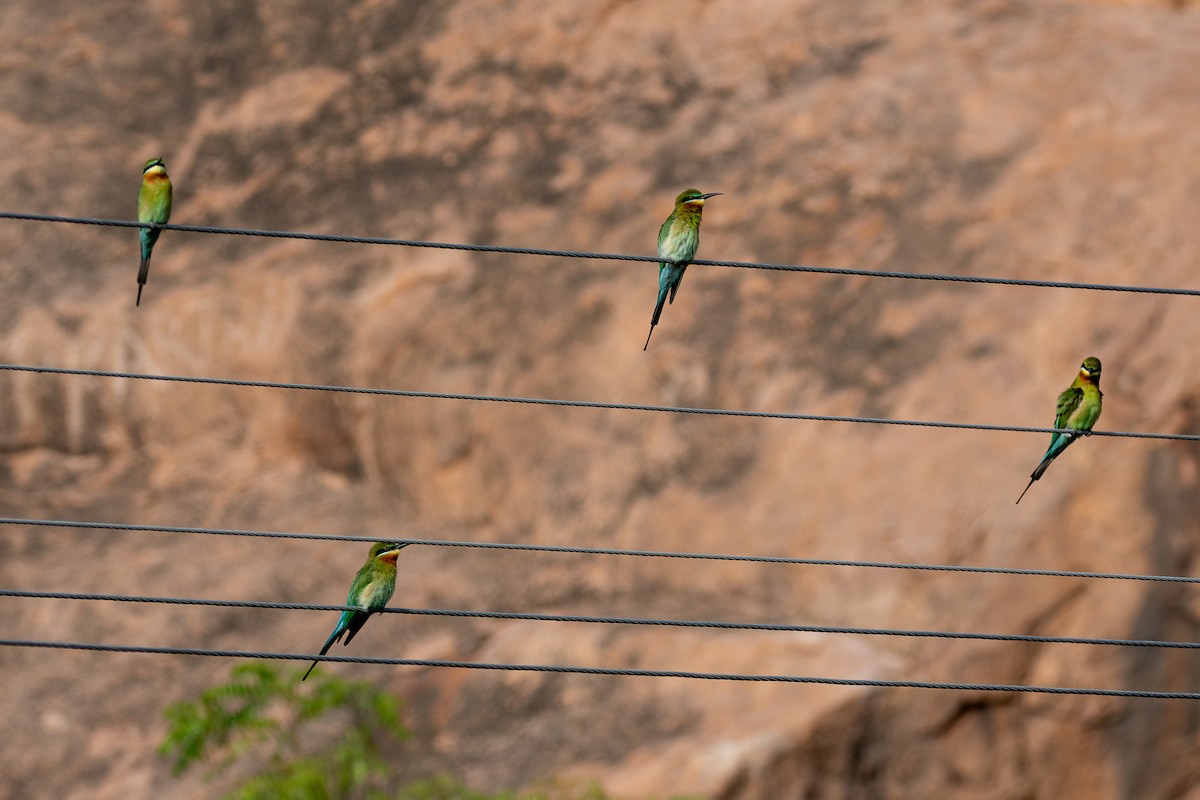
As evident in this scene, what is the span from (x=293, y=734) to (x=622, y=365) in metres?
4.26

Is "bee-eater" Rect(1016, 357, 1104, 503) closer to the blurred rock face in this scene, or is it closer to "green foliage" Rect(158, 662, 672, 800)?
the blurred rock face

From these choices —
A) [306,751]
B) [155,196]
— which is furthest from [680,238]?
[306,751]

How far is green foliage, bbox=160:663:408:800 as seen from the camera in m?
10.6

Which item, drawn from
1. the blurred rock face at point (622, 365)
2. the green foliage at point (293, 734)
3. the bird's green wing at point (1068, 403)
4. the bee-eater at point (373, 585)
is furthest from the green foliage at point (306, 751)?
the bird's green wing at point (1068, 403)

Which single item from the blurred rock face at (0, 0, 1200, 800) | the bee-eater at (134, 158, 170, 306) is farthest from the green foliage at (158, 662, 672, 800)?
the bee-eater at (134, 158, 170, 306)

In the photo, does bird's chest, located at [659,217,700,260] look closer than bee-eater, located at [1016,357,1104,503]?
Yes

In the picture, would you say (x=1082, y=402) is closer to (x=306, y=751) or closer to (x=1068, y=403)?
(x=1068, y=403)

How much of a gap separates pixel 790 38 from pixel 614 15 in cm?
171

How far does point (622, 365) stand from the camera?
13.9 meters

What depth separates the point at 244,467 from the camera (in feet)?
50.1

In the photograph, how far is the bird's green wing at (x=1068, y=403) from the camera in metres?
8.71

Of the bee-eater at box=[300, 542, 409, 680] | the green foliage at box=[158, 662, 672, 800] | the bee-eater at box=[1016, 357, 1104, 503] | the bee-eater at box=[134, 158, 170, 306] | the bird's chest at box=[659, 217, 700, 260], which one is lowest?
the green foliage at box=[158, 662, 672, 800]

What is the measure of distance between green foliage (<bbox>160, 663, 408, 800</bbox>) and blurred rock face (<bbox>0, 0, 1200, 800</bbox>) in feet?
2.66

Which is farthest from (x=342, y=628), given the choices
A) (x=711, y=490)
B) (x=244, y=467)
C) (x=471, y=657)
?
(x=244, y=467)
